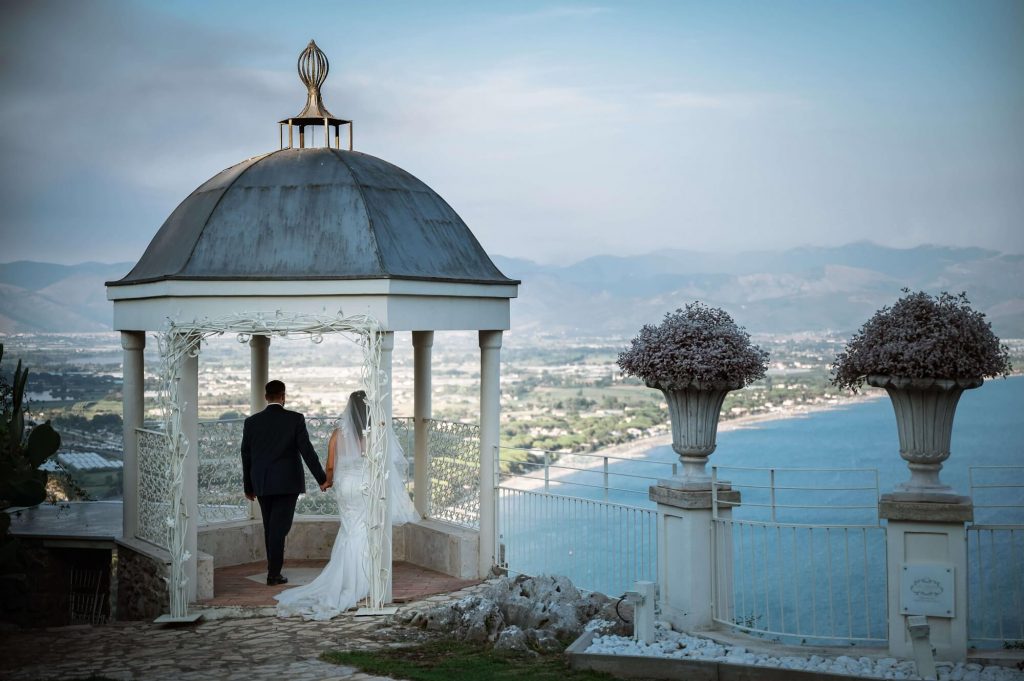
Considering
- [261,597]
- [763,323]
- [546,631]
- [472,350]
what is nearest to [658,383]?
[546,631]

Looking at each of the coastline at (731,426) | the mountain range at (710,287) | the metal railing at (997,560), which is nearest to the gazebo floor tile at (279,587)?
the metal railing at (997,560)

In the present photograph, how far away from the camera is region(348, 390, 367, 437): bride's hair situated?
33.8 ft

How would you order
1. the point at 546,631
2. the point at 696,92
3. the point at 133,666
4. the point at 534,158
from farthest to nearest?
the point at 534,158 → the point at 696,92 → the point at 546,631 → the point at 133,666

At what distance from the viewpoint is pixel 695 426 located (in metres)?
8.80

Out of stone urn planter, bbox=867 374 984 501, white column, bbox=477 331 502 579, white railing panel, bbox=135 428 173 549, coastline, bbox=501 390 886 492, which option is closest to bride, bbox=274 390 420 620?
white column, bbox=477 331 502 579

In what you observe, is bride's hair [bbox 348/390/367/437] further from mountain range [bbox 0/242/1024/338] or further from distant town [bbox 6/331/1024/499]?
mountain range [bbox 0/242/1024/338]

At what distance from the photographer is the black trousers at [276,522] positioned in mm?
10758

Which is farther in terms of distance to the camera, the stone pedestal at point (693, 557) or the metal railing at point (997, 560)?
the metal railing at point (997, 560)

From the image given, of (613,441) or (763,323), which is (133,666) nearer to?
(613,441)

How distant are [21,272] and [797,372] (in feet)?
86.6

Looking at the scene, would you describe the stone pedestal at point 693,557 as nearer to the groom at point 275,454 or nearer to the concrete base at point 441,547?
the concrete base at point 441,547

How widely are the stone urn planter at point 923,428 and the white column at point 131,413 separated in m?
7.61

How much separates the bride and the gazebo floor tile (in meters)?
0.42

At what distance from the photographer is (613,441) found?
36844 mm
